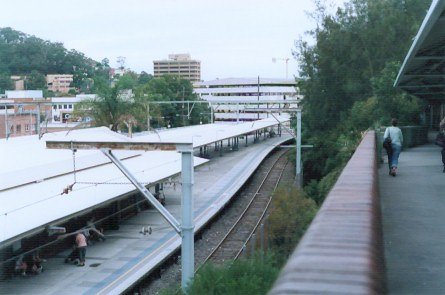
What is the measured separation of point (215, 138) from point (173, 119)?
2511 centimetres

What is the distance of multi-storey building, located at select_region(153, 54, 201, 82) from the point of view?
150875 millimetres

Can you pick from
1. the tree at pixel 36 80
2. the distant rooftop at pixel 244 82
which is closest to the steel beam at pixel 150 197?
the tree at pixel 36 80

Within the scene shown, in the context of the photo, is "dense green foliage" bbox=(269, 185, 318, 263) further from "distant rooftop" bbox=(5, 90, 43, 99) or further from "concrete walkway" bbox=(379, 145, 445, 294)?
"distant rooftop" bbox=(5, 90, 43, 99)

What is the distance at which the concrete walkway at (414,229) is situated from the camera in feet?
15.0

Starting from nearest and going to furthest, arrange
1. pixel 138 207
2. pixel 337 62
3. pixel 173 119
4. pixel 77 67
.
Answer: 1. pixel 138 207
2. pixel 337 62
3. pixel 173 119
4. pixel 77 67

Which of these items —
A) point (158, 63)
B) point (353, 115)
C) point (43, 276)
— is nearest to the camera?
point (43, 276)

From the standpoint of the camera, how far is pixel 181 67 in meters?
155

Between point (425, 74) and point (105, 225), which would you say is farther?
point (105, 225)

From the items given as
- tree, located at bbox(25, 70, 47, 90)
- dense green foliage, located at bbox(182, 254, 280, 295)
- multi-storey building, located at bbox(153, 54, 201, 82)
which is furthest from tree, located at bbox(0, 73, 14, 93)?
multi-storey building, located at bbox(153, 54, 201, 82)

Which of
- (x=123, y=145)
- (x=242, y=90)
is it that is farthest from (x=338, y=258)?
(x=242, y=90)

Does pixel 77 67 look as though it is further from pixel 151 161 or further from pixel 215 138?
pixel 151 161

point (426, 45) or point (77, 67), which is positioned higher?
point (77, 67)

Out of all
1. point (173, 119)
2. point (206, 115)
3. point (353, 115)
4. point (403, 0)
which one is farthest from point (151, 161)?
point (206, 115)

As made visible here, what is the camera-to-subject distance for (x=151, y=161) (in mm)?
24984
